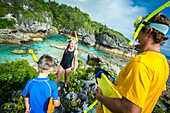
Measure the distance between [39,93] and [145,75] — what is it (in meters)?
1.85

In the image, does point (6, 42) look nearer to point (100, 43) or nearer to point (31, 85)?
point (31, 85)

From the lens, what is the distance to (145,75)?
0.77m

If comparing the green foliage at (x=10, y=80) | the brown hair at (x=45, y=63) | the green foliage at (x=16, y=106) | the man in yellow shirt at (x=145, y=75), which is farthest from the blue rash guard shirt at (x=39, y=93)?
the green foliage at (x=10, y=80)

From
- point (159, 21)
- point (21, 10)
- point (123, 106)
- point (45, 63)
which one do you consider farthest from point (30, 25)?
point (123, 106)

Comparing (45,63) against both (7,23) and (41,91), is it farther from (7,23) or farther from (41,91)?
(7,23)

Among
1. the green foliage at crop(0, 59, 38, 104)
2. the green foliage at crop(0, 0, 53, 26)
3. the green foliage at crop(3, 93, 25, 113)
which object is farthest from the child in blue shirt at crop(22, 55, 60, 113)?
the green foliage at crop(0, 0, 53, 26)

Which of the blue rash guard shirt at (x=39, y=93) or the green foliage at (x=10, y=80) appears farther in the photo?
the green foliage at (x=10, y=80)

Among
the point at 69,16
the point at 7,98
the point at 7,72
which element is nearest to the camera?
the point at 7,98

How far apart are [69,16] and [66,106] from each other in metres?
64.0

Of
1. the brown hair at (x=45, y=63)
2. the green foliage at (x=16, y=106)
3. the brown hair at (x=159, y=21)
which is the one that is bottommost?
the green foliage at (x=16, y=106)

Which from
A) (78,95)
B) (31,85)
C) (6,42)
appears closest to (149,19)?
(31,85)

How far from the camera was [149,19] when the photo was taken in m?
1.08

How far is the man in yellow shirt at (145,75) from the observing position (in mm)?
761

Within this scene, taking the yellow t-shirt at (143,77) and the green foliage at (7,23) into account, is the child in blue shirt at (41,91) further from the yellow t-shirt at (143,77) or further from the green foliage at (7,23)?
the green foliage at (7,23)
